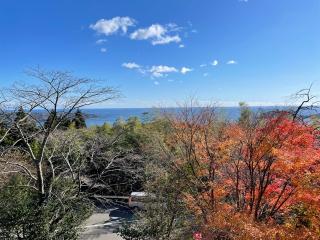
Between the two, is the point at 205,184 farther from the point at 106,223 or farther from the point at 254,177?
the point at 106,223

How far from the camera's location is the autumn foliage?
10.0 m

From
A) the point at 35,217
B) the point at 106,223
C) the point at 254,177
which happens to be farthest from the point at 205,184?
the point at 106,223

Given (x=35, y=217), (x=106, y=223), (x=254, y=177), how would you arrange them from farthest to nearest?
(x=106, y=223), (x=35, y=217), (x=254, y=177)

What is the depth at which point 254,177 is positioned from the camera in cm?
1162

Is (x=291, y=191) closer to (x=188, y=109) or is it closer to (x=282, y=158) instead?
(x=282, y=158)

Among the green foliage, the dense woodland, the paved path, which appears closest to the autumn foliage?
the dense woodland

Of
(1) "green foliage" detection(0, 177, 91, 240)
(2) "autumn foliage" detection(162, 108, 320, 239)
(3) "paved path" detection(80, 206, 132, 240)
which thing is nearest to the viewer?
(2) "autumn foliage" detection(162, 108, 320, 239)

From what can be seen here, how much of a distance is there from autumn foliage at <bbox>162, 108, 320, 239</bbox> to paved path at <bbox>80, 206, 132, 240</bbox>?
652 cm

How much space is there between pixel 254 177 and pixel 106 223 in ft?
39.1

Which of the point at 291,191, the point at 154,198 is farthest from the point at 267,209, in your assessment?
the point at 154,198

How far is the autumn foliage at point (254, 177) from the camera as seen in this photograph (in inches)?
395

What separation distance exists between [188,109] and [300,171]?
217 inches

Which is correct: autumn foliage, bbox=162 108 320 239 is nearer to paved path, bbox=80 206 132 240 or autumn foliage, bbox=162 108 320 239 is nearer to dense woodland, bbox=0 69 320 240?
dense woodland, bbox=0 69 320 240

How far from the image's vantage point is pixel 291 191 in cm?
1073
